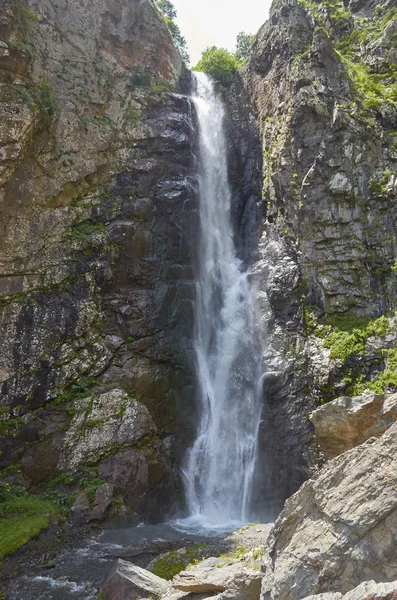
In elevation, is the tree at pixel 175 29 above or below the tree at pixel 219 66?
above

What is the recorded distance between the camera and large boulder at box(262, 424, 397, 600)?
431cm

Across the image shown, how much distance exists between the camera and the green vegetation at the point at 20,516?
11008 millimetres

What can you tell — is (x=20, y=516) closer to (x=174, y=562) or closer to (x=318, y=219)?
(x=174, y=562)

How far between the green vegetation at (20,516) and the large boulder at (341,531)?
26.9 feet

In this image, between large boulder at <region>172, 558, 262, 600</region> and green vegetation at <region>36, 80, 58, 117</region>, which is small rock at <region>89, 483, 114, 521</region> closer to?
large boulder at <region>172, 558, 262, 600</region>

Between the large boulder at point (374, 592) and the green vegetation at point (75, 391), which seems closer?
the large boulder at point (374, 592)

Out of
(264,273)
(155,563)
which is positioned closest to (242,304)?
(264,273)

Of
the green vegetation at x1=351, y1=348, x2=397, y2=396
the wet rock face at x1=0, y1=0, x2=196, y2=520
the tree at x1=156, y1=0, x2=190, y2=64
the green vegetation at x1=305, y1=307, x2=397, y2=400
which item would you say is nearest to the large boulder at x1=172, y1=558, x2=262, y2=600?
the wet rock face at x1=0, y1=0, x2=196, y2=520

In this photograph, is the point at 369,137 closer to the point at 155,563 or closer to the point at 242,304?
the point at 242,304

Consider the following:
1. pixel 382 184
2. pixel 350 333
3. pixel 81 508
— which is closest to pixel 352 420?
pixel 350 333

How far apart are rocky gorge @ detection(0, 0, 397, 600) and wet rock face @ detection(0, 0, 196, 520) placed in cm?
6

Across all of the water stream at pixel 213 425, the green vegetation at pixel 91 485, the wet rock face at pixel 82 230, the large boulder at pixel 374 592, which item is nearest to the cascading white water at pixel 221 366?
the water stream at pixel 213 425

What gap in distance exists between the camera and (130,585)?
748 cm

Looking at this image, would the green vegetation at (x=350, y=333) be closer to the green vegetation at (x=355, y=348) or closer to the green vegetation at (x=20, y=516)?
the green vegetation at (x=355, y=348)
